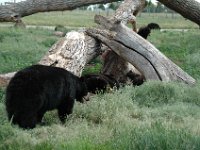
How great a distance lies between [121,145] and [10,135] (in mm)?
1648

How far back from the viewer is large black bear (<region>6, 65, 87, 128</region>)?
24.9 feet

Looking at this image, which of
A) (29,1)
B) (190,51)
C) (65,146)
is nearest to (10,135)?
(65,146)

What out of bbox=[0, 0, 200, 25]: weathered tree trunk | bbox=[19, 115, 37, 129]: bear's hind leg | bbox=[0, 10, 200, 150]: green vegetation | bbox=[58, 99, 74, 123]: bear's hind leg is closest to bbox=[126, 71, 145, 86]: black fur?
bbox=[0, 10, 200, 150]: green vegetation

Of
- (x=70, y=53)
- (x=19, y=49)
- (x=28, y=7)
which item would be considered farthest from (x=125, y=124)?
(x=19, y=49)

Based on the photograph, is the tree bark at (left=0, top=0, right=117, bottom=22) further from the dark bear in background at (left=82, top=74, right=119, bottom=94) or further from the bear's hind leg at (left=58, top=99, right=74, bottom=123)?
the bear's hind leg at (left=58, top=99, right=74, bottom=123)

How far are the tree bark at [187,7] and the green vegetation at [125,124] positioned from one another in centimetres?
150

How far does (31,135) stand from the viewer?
7344mm

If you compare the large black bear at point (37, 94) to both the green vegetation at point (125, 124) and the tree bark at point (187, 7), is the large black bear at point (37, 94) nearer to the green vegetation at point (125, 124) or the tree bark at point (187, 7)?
the green vegetation at point (125, 124)

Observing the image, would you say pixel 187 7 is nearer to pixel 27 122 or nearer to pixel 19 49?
pixel 19 49

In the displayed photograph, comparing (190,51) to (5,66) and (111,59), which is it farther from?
(5,66)

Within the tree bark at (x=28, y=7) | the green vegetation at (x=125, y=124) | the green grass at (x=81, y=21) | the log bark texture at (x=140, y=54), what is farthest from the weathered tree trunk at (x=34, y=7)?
the green grass at (x=81, y=21)

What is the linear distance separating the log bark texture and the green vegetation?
23.8 inches

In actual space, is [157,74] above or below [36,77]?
below

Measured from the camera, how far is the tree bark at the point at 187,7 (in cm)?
1318
